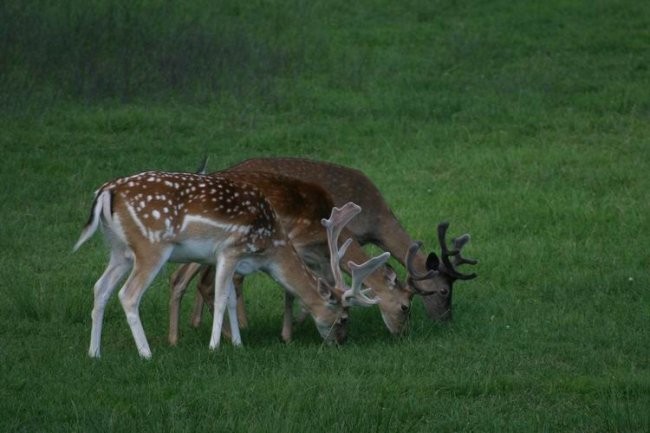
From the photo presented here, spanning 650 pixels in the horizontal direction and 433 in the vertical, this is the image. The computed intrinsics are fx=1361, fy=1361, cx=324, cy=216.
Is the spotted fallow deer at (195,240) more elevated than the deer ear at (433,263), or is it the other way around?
the spotted fallow deer at (195,240)

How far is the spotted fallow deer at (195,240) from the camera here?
8.62 metres

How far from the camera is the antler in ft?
30.0

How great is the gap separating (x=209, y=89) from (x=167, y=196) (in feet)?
28.5

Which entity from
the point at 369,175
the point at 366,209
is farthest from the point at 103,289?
the point at 369,175

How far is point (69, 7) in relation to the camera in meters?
19.1

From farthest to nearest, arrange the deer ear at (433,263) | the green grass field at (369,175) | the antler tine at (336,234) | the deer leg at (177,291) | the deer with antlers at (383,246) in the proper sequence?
the deer ear at (433,263) → the deer with antlers at (383,246) → the deer leg at (177,291) → the antler tine at (336,234) → the green grass field at (369,175)

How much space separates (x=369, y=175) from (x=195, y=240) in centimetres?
569

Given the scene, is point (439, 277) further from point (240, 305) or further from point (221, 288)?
point (221, 288)

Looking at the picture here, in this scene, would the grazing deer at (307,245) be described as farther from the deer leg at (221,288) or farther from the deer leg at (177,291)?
the deer leg at (221,288)

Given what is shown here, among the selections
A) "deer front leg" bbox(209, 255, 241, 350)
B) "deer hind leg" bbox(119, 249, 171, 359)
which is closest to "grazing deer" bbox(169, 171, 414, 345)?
"deer front leg" bbox(209, 255, 241, 350)

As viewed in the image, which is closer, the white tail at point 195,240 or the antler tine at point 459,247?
the white tail at point 195,240

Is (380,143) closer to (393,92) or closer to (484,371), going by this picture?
(393,92)

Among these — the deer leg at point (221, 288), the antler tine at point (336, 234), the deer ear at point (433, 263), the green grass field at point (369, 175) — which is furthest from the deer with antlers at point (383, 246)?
the deer leg at point (221, 288)

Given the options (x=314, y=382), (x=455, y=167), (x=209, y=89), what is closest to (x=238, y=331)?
(x=314, y=382)
